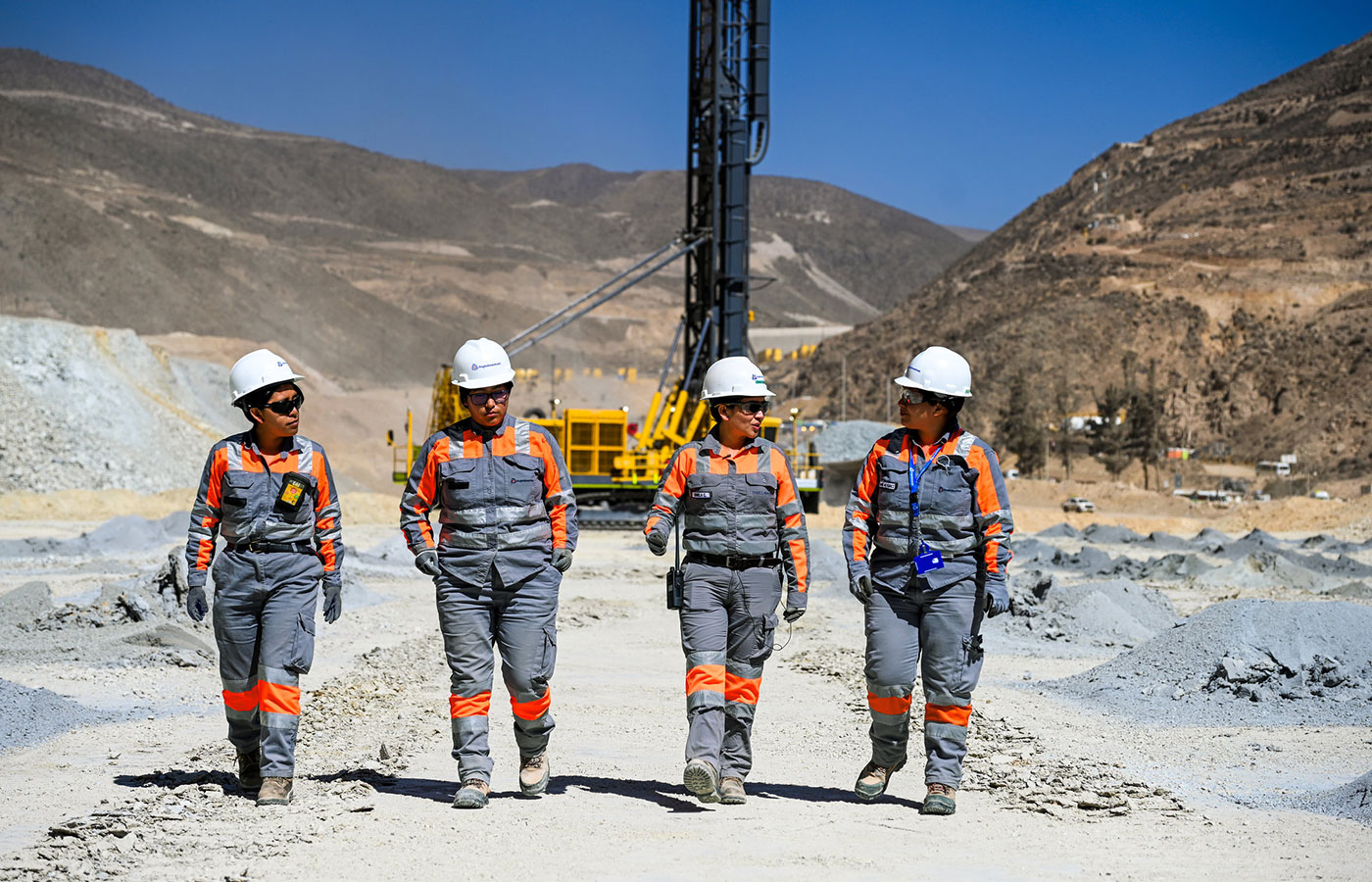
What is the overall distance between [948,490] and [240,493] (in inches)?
123

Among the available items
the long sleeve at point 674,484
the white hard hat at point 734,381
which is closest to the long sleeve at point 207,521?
the long sleeve at point 674,484

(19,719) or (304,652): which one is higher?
(304,652)

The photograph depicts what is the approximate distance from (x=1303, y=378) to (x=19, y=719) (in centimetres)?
7037

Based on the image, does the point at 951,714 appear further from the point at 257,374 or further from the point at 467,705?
the point at 257,374

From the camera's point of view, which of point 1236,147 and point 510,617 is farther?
point 1236,147

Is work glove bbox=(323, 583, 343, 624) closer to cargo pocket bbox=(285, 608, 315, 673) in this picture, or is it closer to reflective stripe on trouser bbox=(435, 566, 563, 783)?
cargo pocket bbox=(285, 608, 315, 673)

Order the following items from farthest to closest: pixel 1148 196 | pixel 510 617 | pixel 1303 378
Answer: pixel 1148 196
pixel 1303 378
pixel 510 617

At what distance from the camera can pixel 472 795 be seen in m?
6.38

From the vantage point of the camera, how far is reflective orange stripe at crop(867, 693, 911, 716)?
6.49 m

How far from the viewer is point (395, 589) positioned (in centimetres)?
1966

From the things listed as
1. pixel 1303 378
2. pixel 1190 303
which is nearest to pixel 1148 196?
pixel 1190 303

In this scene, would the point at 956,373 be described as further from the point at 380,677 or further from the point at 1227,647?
the point at 380,677

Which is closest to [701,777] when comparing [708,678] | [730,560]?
[708,678]

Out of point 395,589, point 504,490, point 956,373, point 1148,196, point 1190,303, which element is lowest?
point 395,589
